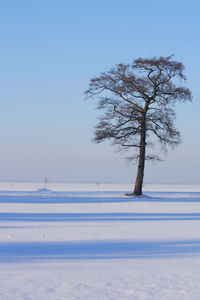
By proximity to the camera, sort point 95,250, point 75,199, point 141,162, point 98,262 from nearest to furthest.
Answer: point 98,262
point 95,250
point 75,199
point 141,162

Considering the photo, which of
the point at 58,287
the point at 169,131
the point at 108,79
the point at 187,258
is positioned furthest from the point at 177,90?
the point at 58,287

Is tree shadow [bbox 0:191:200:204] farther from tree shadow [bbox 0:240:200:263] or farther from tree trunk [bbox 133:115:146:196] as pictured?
tree shadow [bbox 0:240:200:263]

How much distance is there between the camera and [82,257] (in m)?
7.54

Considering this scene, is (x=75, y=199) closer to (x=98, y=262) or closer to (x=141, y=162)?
(x=141, y=162)

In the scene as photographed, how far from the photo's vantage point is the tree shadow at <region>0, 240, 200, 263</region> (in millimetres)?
7578

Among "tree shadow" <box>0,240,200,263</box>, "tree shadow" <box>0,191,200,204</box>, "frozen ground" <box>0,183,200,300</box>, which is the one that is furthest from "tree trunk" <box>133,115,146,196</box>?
"tree shadow" <box>0,240,200,263</box>

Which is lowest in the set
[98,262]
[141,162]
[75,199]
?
[98,262]

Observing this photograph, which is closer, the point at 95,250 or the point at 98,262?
the point at 98,262

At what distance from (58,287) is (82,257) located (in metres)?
1.94

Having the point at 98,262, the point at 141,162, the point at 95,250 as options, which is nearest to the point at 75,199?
the point at 141,162

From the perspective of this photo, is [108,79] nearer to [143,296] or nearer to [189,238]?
[189,238]

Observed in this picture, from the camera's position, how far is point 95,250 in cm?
825

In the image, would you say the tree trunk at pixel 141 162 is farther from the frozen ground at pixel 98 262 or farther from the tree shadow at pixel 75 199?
the frozen ground at pixel 98 262

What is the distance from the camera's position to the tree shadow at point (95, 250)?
24.9 ft
